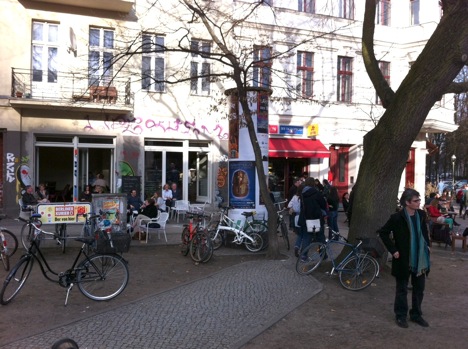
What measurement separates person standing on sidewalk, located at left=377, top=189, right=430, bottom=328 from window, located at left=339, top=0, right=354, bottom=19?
54.3 ft

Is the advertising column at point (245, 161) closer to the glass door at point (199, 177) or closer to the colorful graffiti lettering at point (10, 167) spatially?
the glass door at point (199, 177)

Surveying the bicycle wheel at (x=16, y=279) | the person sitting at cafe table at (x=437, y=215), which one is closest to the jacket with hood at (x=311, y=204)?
the person sitting at cafe table at (x=437, y=215)

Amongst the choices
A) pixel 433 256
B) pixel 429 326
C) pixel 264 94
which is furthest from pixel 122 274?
pixel 433 256

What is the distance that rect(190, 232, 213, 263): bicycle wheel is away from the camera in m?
8.46

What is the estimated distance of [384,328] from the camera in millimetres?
5125

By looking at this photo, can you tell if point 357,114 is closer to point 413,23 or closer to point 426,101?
point 413,23

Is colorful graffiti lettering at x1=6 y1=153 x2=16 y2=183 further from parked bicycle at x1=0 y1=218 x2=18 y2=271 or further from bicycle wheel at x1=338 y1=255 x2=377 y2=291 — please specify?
bicycle wheel at x1=338 y1=255 x2=377 y2=291

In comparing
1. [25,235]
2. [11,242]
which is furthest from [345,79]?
[11,242]

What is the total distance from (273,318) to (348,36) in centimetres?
1748

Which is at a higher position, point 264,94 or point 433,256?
point 264,94

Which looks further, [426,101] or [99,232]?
[99,232]

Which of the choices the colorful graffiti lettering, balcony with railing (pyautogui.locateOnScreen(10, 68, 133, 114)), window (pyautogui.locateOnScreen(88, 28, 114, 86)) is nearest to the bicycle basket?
balcony with railing (pyautogui.locateOnScreen(10, 68, 133, 114))

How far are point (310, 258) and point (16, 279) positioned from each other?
4.62 m

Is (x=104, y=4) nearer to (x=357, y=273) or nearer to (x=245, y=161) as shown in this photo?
(x=245, y=161)
